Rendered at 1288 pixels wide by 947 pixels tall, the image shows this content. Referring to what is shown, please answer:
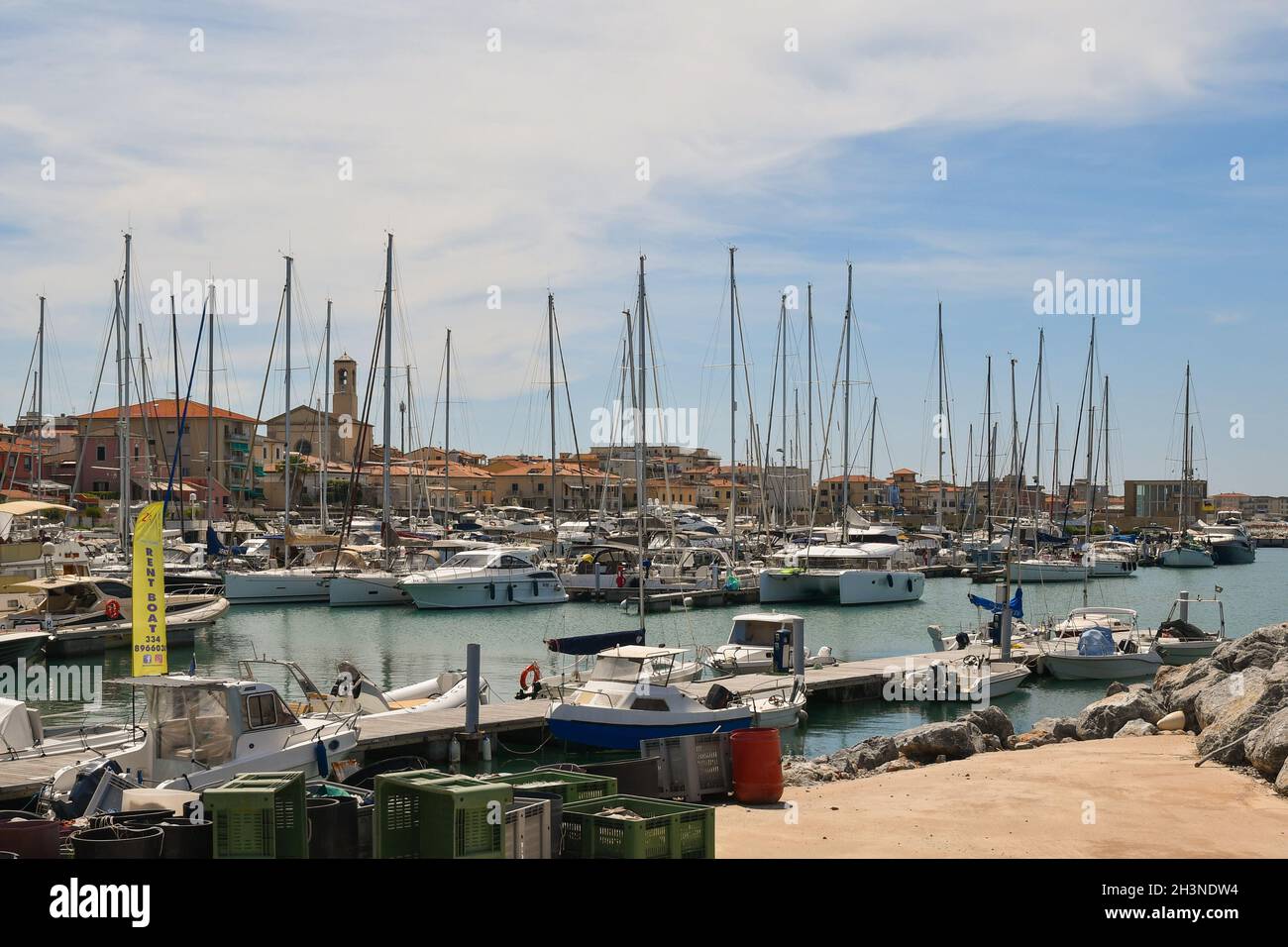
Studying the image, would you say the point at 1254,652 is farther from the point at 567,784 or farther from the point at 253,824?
the point at 253,824

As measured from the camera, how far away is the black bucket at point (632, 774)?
53.0 ft

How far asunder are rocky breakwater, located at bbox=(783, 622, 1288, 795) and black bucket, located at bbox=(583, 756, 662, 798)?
14.3 feet

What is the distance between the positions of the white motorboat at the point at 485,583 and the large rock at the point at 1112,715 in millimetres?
36019

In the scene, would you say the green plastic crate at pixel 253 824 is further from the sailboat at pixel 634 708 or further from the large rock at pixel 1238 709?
the large rock at pixel 1238 709

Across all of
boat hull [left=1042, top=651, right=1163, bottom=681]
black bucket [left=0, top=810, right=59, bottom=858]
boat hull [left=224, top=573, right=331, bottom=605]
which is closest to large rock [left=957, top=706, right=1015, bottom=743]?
boat hull [left=1042, top=651, right=1163, bottom=681]

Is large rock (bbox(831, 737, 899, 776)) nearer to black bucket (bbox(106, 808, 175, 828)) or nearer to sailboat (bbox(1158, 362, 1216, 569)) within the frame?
black bucket (bbox(106, 808, 175, 828))

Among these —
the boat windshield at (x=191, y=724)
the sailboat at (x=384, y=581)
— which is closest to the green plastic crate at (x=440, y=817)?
the boat windshield at (x=191, y=724)

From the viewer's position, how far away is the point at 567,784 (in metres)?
12.7

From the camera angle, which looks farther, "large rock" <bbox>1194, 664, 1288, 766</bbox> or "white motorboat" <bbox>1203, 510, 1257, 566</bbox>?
"white motorboat" <bbox>1203, 510, 1257, 566</bbox>

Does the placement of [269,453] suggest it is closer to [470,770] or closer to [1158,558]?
[1158,558]

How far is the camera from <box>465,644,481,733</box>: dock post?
894 inches

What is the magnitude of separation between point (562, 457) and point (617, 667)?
473 ft

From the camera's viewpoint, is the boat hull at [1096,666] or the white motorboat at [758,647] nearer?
the white motorboat at [758,647]
